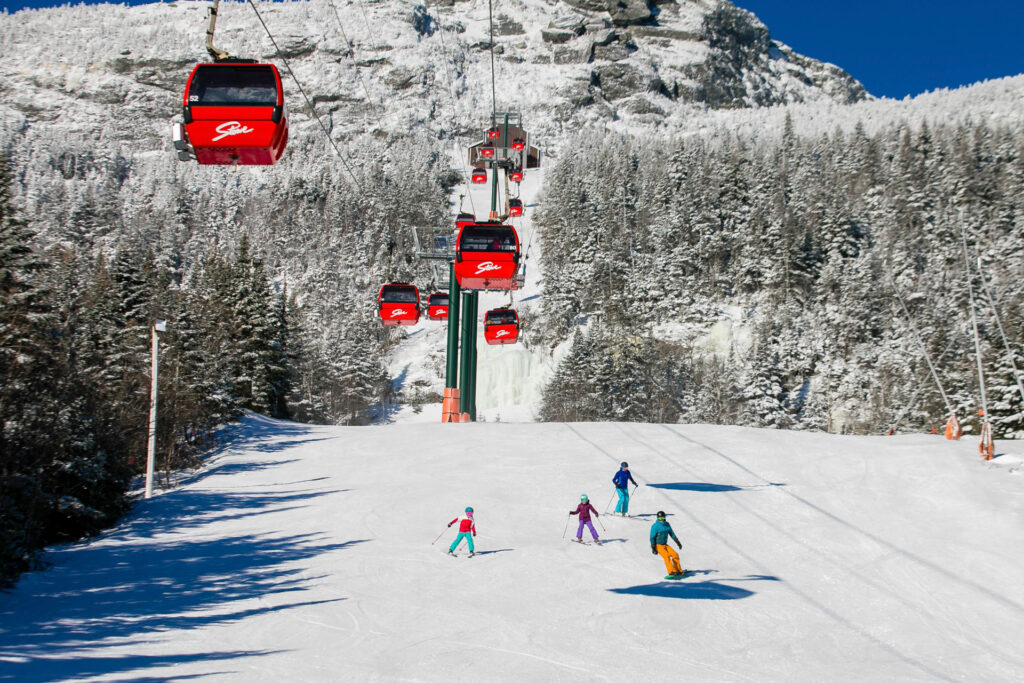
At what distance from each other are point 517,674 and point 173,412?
69.2 feet

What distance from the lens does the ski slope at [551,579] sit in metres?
9.23

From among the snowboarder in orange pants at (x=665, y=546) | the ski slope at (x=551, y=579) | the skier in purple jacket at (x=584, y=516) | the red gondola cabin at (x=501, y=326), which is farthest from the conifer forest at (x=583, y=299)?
the red gondola cabin at (x=501, y=326)

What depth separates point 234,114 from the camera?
11414 millimetres

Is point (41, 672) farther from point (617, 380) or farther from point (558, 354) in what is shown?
point (558, 354)

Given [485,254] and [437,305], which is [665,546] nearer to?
[485,254]

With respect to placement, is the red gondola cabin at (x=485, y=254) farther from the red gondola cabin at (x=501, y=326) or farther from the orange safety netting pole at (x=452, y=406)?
the red gondola cabin at (x=501, y=326)

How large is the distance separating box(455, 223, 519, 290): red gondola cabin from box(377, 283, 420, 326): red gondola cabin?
9991mm

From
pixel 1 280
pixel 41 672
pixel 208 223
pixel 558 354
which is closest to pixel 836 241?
pixel 558 354

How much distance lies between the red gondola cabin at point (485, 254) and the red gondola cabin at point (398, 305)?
9.99 metres

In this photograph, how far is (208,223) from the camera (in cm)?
12862

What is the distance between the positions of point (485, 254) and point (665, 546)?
13.0 meters

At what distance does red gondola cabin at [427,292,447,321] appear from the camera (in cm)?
3622

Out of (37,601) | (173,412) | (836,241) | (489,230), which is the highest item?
(836,241)

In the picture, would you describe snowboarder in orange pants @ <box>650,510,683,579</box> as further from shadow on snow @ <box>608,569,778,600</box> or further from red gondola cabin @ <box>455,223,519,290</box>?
red gondola cabin @ <box>455,223,519,290</box>
